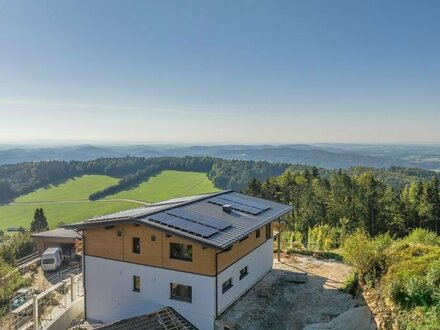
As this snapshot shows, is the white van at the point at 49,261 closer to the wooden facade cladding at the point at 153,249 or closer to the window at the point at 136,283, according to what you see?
the wooden facade cladding at the point at 153,249

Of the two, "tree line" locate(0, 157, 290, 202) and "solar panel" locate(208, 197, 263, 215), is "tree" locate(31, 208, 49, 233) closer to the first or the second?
"tree line" locate(0, 157, 290, 202)

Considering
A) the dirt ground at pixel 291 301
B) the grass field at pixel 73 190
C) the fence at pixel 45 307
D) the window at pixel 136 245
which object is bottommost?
the grass field at pixel 73 190

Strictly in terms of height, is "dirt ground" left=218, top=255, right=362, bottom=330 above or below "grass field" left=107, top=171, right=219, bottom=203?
above

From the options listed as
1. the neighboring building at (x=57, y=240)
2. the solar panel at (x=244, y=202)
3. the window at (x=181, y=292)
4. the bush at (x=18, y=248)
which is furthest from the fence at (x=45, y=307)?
the bush at (x=18, y=248)

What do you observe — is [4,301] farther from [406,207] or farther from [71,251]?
[406,207]

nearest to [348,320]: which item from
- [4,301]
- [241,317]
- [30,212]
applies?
[241,317]

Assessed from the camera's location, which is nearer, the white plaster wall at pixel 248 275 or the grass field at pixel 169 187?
the white plaster wall at pixel 248 275

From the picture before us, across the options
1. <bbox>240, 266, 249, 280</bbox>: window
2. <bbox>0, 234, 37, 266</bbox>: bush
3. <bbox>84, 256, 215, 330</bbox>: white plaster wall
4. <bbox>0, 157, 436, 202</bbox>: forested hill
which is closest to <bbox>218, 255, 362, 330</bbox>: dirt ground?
<bbox>240, 266, 249, 280</bbox>: window

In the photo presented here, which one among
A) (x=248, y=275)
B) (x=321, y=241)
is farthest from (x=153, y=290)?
(x=321, y=241)
